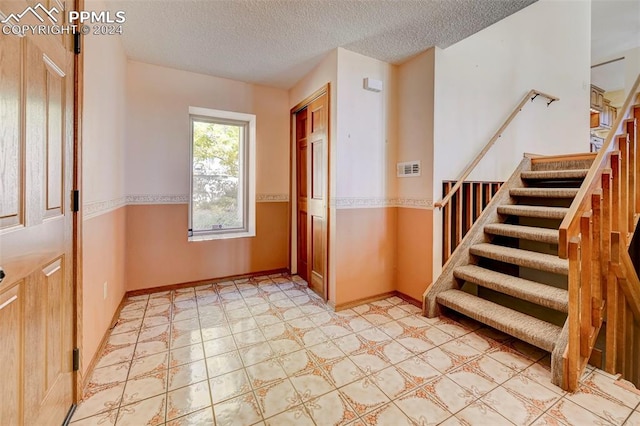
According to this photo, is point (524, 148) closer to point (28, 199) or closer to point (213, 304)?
point (213, 304)

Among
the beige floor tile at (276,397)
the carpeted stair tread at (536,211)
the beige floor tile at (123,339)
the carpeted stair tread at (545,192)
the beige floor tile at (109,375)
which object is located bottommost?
the beige floor tile at (276,397)

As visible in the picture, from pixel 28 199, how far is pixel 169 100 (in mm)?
2400

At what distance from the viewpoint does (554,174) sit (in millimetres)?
2914

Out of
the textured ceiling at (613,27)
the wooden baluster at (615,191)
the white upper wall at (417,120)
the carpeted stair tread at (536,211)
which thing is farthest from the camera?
the textured ceiling at (613,27)

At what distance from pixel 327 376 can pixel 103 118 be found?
2.37 m

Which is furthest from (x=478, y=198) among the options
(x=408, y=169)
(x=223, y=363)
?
(x=223, y=363)

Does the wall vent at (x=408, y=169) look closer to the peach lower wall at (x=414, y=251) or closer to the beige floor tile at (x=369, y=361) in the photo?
the peach lower wall at (x=414, y=251)

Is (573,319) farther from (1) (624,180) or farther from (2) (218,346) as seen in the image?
(2) (218,346)

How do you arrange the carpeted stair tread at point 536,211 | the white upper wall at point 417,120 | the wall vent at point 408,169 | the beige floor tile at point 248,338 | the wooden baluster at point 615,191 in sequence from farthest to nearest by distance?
the wall vent at point 408,169 < the white upper wall at point 417,120 < the carpeted stair tread at point 536,211 < the beige floor tile at point 248,338 < the wooden baluster at point 615,191

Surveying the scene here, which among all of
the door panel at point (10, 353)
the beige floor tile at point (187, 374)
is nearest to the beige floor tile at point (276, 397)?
the beige floor tile at point (187, 374)

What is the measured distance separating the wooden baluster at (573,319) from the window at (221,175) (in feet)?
10.1

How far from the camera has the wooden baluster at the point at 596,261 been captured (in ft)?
5.54

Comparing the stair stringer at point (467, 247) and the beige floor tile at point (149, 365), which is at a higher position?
the stair stringer at point (467, 247)

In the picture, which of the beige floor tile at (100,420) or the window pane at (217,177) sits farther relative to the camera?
the window pane at (217,177)
